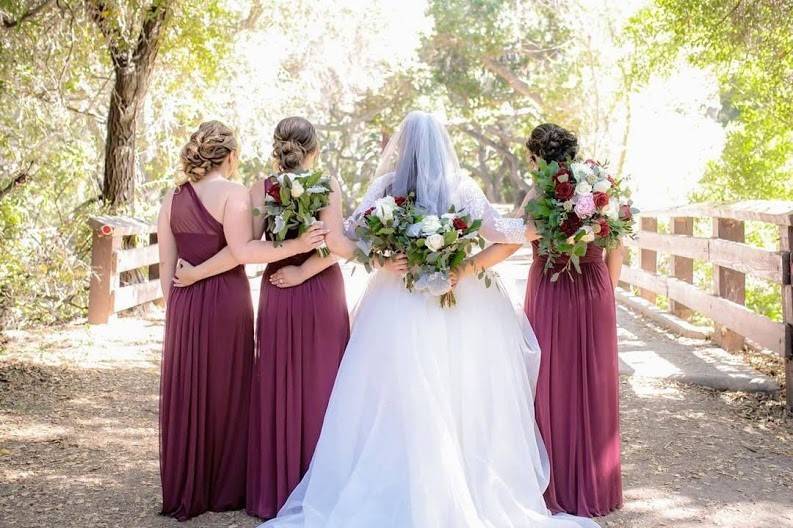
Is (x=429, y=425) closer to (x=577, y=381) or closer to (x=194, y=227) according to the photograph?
(x=577, y=381)

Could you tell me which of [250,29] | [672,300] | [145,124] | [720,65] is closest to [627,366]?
[672,300]

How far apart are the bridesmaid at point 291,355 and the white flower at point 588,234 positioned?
3.59ft

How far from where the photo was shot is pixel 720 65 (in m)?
9.84

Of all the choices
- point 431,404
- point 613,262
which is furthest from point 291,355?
point 613,262

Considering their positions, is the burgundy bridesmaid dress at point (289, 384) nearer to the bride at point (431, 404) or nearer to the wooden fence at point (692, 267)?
the bride at point (431, 404)

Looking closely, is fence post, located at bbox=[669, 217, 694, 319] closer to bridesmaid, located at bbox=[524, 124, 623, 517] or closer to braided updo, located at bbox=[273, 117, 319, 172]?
bridesmaid, located at bbox=[524, 124, 623, 517]

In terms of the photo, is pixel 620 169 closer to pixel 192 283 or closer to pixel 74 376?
pixel 74 376

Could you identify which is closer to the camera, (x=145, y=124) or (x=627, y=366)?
(x=627, y=366)

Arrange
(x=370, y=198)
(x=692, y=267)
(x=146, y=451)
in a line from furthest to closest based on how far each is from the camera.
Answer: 1. (x=692, y=267)
2. (x=146, y=451)
3. (x=370, y=198)

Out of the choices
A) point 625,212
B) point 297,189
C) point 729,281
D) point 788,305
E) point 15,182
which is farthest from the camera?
point 729,281

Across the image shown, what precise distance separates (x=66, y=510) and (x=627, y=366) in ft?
16.3

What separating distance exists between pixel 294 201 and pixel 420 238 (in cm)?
63

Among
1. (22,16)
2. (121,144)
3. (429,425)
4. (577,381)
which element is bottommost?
(429,425)

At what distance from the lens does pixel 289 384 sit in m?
A: 4.40
